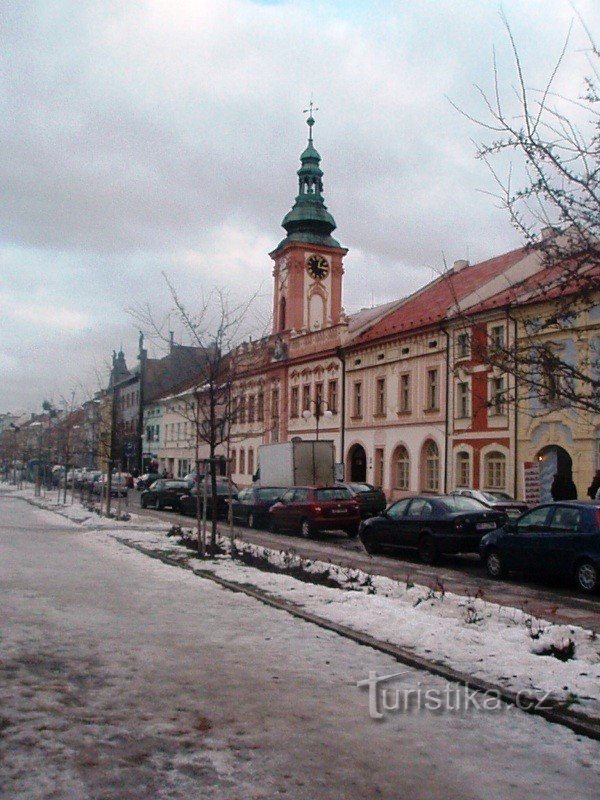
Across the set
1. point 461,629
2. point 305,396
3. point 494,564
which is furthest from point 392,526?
point 305,396

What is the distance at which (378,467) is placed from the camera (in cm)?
4441

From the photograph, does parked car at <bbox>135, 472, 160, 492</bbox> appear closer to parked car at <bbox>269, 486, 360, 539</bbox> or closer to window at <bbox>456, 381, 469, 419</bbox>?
window at <bbox>456, 381, 469, 419</bbox>

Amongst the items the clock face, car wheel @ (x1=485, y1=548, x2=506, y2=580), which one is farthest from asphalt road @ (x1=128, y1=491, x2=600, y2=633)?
the clock face

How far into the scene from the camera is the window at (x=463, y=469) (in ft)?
121

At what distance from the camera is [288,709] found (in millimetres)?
6070

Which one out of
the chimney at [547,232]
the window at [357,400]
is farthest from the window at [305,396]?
the chimney at [547,232]

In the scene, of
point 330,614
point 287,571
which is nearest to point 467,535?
point 287,571

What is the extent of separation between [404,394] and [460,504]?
2472 cm

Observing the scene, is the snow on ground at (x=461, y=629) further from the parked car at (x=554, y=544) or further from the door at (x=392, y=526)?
the door at (x=392, y=526)

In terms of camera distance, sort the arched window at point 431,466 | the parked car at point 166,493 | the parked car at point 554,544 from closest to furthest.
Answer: the parked car at point 554,544 → the parked car at point 166,493 → the arched window at point 431,466

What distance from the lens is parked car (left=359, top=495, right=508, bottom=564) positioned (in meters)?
17.2

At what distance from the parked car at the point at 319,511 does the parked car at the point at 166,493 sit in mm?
13553

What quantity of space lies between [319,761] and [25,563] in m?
11.3

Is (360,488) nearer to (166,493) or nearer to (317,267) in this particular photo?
(166,493)
